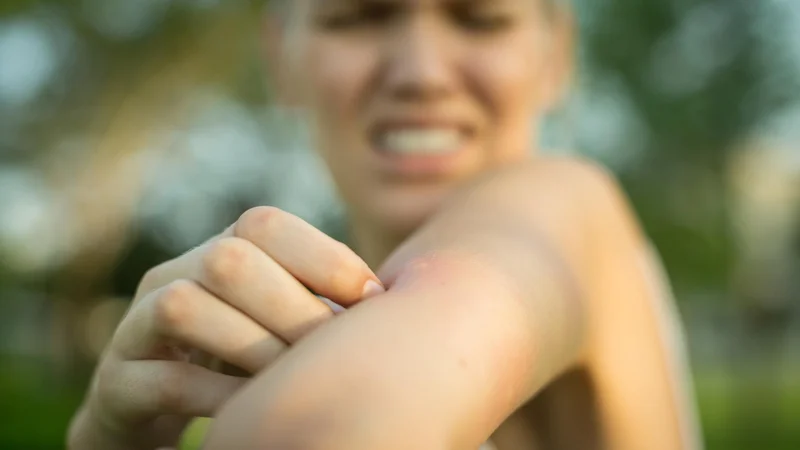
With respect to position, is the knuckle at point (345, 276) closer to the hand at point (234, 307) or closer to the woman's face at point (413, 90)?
the hand at point (234, 307)

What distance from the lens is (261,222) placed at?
639 millimetres

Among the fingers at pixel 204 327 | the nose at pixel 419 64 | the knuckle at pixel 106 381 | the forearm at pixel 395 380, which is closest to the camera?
the forearm at pixel 395 380

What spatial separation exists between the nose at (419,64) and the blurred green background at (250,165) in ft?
0.93

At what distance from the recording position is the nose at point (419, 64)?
48.7 inches

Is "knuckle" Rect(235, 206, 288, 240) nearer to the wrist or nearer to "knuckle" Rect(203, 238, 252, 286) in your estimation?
"knuckle" Rect(203, 238, 252, 286)

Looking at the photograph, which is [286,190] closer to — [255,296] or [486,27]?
[486,27]

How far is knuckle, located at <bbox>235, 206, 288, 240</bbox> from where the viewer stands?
25.0 inches

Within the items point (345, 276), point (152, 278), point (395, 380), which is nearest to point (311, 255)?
point (345, 276)

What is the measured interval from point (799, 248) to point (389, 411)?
39.7 feet

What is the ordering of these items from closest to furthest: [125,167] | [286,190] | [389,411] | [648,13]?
1. [389,411]
2. [286,190]
3. [125,167]
4. [648,13]

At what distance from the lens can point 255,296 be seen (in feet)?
2.02

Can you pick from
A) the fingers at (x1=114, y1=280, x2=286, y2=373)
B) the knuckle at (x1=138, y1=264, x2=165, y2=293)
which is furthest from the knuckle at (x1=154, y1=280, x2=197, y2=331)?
the knuckle at (x1=138, y1=264, x2=165, y2=293)

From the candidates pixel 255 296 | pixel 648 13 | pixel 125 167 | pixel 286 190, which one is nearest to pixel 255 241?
pixel 255 296

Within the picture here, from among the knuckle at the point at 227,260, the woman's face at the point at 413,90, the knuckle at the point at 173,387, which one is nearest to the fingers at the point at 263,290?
the knuckle at the point at 227,260
